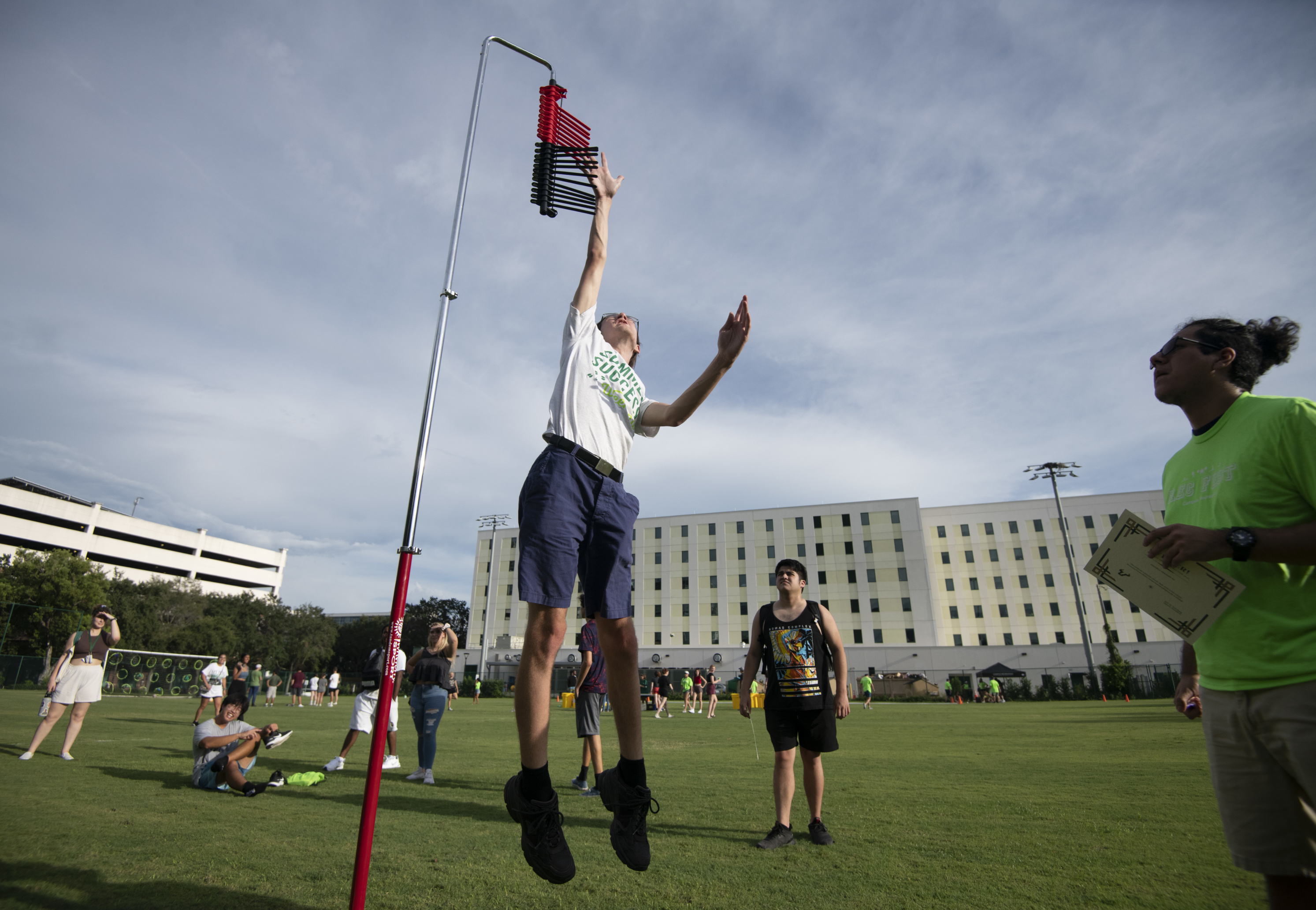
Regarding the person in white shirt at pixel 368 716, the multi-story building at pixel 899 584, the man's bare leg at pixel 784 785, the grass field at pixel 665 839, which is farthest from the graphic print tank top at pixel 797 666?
the multi-story building at pixel 899 584

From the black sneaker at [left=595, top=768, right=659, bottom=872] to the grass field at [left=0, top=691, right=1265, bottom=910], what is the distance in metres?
0.80

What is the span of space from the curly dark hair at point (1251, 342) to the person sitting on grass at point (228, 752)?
9.07 metres

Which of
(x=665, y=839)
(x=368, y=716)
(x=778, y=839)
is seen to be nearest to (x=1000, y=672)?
(x=368, y=716)

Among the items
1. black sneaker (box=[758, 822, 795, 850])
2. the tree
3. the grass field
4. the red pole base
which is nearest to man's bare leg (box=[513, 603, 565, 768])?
the red pole base

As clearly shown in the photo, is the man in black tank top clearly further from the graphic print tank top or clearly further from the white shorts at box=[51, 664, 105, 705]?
the white shorts at box=[51, 664, 105, 705]

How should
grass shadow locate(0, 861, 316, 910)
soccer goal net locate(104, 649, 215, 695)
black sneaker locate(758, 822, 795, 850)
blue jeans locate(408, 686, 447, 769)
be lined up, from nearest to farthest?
grass shadow locate(0, 861, 316, 910)
black sneaker locate(758, 822, 795, 850)
blue jeans locate(408, 686, 447, 769)
soccer goal net locate(104, 649, 215, 695)

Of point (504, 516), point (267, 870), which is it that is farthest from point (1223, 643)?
point (504, 516)

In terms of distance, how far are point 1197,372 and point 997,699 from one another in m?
53.0

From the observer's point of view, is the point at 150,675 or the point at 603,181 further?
the point at 150,675

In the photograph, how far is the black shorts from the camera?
5.62m

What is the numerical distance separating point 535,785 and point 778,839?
2985 mm

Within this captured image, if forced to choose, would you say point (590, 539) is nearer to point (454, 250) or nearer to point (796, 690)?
point (454, 250)

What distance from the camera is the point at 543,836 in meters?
2.95

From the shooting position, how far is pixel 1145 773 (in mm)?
8266
